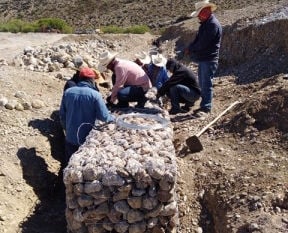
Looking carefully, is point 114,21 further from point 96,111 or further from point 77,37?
point 96,111

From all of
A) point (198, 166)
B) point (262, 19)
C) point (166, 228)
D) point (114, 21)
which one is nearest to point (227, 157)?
point (198, 166)

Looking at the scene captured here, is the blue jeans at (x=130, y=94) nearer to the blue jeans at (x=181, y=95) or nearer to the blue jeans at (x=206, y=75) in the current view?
the blue jeans at (x=181, y=95)

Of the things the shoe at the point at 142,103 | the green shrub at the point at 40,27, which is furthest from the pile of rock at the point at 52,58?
the green shrub at the point at 40,27

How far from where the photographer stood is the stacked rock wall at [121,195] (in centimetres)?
577

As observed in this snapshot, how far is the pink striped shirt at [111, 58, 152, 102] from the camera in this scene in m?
8.30

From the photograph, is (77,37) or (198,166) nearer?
(198,166)

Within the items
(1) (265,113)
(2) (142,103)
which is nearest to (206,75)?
(2) (142,103)

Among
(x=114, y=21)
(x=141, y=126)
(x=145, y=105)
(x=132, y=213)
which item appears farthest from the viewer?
(x=114, y=21)

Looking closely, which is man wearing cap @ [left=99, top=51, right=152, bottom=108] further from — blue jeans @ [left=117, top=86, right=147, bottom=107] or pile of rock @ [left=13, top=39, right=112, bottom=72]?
pile of rock @ [left=13, top=39, right=112, bottom=72]

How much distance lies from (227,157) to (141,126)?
1.41 m

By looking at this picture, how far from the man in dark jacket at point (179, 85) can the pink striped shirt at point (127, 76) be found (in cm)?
60

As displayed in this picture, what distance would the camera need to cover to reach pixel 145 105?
29.2ft

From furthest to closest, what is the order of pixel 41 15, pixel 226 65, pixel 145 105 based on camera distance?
pixel 41 15 < pixel 226 65 < pixel 145 105

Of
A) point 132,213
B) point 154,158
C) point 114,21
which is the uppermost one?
point 154,158
